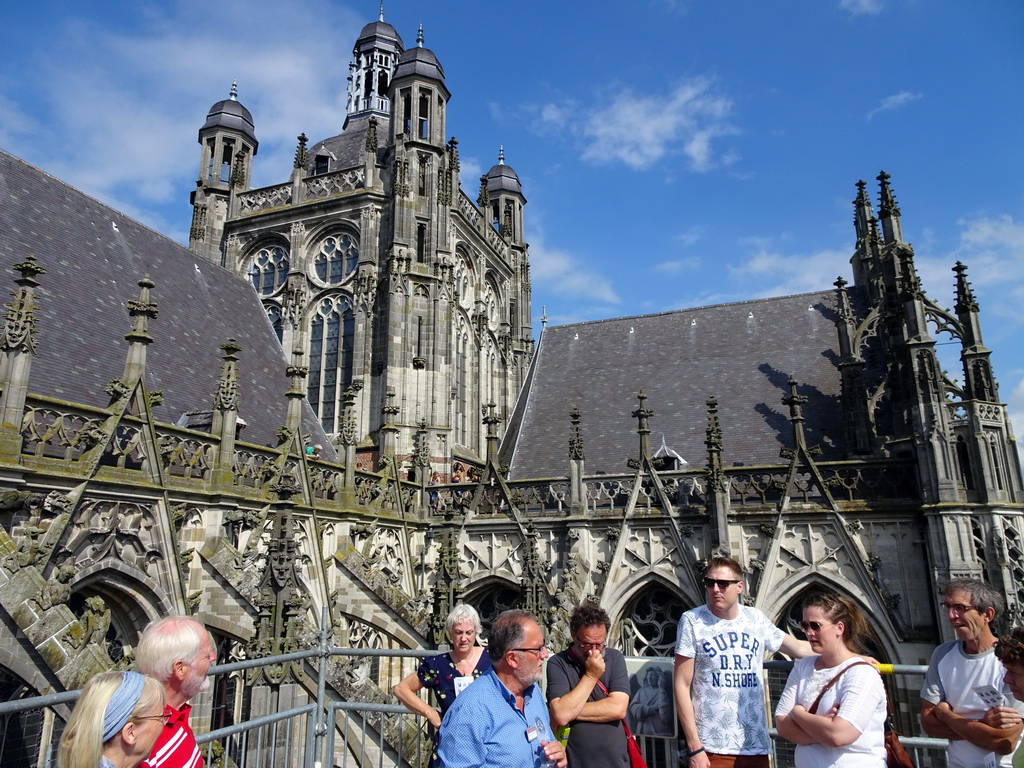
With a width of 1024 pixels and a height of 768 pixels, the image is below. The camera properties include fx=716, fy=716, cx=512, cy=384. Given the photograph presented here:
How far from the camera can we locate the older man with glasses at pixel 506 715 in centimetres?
301

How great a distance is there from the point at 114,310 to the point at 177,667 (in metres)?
11.9

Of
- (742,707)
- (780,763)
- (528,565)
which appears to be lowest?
(780,763)

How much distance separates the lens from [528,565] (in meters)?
12.6

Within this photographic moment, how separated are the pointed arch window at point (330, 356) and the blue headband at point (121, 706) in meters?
17.4

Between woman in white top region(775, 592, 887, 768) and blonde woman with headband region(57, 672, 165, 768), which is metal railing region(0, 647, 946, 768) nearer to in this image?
woman in white top region(775, 592, 887, 768)

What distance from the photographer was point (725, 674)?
159 inches

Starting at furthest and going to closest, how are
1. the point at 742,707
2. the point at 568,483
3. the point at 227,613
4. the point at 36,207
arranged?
the point at 568,483, the point at 36,207, the point at 227,613, the point at 742,707

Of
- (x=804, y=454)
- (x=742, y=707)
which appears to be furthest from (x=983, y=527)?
(x=742, y=707)

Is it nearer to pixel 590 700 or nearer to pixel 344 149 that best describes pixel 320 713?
pixel 590 700

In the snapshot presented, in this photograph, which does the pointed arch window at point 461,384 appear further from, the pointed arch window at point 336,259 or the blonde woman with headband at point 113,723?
the blonde woman with headband at point 113,723

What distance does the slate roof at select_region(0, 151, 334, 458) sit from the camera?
37.4 feet

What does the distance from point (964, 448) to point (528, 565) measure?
26.3 feet

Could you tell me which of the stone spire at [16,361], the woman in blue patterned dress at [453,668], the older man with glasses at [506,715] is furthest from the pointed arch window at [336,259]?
the older man with glasses at [506,715]

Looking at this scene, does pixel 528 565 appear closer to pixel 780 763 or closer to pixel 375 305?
pixel 780 763
